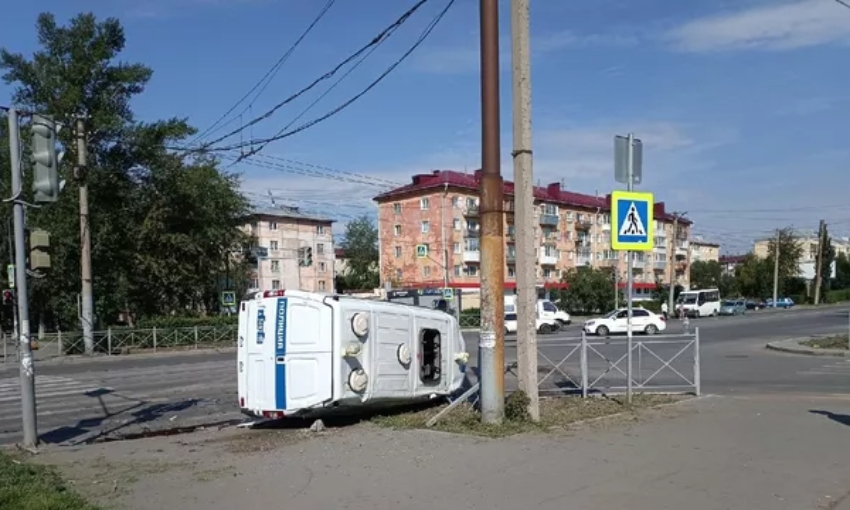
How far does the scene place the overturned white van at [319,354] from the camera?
9.94 m

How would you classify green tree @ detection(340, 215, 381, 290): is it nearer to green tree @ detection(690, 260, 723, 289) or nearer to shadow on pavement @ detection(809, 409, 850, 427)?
green tree @ detection(690, 260, 723, 289)

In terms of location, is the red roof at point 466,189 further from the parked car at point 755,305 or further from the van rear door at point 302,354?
the van rear door at point 302,354

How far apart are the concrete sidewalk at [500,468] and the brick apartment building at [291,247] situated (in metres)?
81.9

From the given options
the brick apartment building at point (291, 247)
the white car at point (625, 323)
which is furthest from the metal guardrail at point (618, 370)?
the brick apartment building at point (291, 247)

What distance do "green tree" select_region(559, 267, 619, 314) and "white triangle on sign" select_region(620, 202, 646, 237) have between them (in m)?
67.2

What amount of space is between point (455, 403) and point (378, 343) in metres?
1.32

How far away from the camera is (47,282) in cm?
4662

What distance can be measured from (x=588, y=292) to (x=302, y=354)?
2756 inches

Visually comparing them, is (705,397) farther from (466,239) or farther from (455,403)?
(466,239)

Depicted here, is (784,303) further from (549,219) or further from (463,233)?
(463,233)

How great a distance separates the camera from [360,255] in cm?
11962

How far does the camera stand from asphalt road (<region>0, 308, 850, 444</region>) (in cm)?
→ 1298

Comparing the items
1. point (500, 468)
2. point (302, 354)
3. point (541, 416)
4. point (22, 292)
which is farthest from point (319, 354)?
point (22, 292)

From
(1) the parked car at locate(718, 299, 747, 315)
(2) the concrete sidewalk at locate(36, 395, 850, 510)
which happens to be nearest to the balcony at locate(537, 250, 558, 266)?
(1) the parked car at locate(718, 299, 747, 315)
